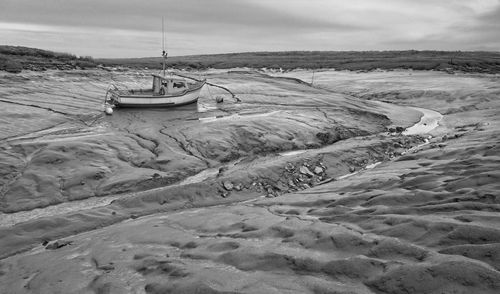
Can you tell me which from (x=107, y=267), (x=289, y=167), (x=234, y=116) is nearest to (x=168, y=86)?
(x=234, y=116)

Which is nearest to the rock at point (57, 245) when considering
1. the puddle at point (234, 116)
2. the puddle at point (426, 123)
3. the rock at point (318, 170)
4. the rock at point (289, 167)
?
the rock at point (289, 167)

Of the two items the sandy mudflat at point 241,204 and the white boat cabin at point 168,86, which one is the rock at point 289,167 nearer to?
the sandy mudflat at point 241,204

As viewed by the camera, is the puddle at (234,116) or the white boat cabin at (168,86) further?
Result: the white boat cabin at (168,86)

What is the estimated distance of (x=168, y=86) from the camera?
3216cm

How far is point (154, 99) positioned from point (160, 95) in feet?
2.97

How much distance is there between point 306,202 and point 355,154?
320 inches

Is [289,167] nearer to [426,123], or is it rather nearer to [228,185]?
[228,185]

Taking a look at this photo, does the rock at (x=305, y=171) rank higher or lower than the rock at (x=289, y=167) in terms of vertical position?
lower

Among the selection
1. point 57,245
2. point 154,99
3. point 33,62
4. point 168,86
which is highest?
point 33,62

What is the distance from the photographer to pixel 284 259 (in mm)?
6973

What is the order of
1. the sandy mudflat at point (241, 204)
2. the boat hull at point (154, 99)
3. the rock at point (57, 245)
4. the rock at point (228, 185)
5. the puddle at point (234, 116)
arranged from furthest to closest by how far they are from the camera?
the boat hull at point (154, 99), the puddle at point (234, 116), the rock at point (228, 185), the rock at point (57, 245), the sandy mudflat at point (241, 204)

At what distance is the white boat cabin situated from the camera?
32000 millimetres

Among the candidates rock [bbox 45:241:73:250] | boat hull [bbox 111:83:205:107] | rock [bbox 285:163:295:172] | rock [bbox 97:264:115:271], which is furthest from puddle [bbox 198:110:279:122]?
rock [bbox 97:264:115:271]

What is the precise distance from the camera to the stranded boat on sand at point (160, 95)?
2877cm
